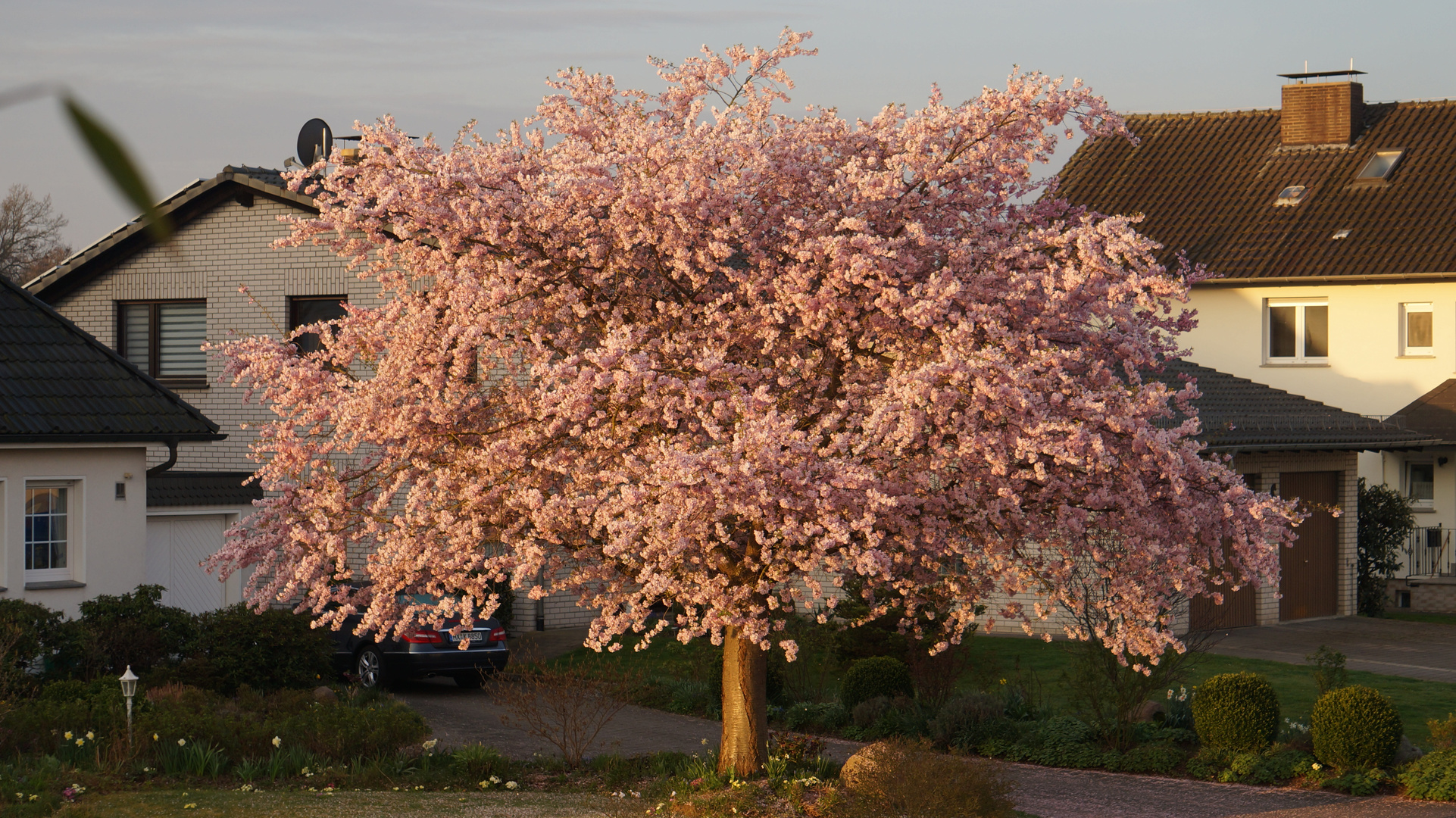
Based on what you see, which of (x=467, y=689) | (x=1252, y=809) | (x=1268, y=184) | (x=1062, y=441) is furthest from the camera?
(x=1268, y=184)

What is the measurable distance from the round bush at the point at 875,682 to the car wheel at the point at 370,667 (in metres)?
6.46

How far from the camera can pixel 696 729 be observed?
16.5 meters

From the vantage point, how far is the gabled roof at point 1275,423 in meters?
23.2

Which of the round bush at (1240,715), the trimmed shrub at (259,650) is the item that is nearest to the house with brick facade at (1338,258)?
the round bush at (1240,715)

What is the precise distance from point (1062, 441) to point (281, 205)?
19893 mm

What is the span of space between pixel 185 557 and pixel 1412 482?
23.7m

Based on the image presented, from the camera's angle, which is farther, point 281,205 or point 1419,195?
point 1419,195

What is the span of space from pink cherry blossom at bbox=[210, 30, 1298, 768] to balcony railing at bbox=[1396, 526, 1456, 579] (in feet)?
67.8

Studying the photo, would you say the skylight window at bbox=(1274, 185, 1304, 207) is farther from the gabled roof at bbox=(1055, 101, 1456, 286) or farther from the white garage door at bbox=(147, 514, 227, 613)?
the white garage door at bbox=(147, 514, 227, 613)

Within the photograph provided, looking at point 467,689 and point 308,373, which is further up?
point 308,373

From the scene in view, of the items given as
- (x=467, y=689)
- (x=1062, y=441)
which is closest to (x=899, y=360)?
(x=1062, y=441)

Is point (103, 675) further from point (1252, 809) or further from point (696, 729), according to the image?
point (1252, 809)

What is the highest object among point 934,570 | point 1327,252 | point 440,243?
point 1327,252

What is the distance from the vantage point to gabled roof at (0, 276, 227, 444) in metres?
17.5
